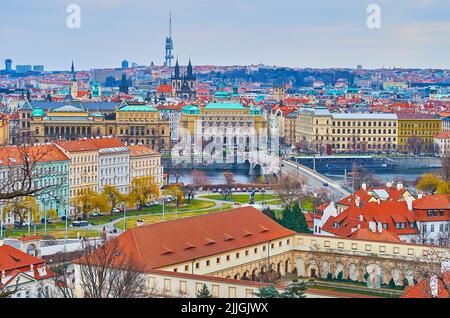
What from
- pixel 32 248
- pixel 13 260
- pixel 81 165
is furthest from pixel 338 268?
pixel 81 165

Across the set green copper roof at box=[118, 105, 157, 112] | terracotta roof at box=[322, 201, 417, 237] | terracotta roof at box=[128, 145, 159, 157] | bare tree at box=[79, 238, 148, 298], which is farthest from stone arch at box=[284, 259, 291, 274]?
green copper roof at box=[118, 105, 157, 112]

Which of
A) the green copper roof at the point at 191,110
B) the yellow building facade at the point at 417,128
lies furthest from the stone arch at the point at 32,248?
the yellow building facade at the point at 417,128

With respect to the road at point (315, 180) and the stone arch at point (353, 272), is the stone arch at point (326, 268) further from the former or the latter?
the road at point (315, 180)

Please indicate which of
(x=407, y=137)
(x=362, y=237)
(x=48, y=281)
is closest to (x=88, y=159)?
(x=362, y=237)

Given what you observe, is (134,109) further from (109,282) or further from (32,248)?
(109,282)
